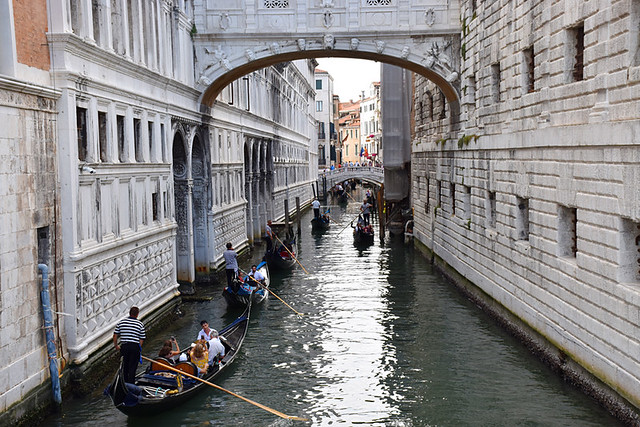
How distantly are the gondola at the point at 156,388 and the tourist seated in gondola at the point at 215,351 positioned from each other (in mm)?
59

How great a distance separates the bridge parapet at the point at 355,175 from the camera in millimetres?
43906

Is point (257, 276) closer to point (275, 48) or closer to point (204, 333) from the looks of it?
point (275, 48)

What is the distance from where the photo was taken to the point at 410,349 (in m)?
11.4

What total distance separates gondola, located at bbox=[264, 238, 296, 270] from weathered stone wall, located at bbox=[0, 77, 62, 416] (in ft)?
34.0

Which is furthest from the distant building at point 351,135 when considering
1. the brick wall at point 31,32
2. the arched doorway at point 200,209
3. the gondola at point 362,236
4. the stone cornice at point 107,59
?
the brick wall at point 31,32

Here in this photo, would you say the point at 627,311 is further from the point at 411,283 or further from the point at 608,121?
the point at 411,283

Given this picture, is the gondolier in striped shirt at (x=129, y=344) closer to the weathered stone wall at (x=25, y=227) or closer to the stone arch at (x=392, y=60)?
the weathered stone wall at (x=25, y=227)

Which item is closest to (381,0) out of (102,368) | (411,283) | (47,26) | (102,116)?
(411,283)

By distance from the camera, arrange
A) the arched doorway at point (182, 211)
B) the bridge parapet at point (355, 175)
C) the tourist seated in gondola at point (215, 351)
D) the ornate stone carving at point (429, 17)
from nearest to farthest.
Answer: the tourist seated in gondola at point (215, 351) < the arched doorway at point (182, 211) < the ornate stone carving at point (429, 17) < the bridge parapet at point (355, 175)

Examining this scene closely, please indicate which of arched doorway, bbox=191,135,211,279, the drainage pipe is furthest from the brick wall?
arched doorway, bbox=191,135,211,279

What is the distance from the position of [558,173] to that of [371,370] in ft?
12.1

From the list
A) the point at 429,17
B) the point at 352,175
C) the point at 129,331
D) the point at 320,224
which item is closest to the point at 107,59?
the point at 129,331

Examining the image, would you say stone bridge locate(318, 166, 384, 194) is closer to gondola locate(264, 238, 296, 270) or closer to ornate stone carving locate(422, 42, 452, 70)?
gondola locate(264, 238, 296, 270)

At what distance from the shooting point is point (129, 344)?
27.4 ft
